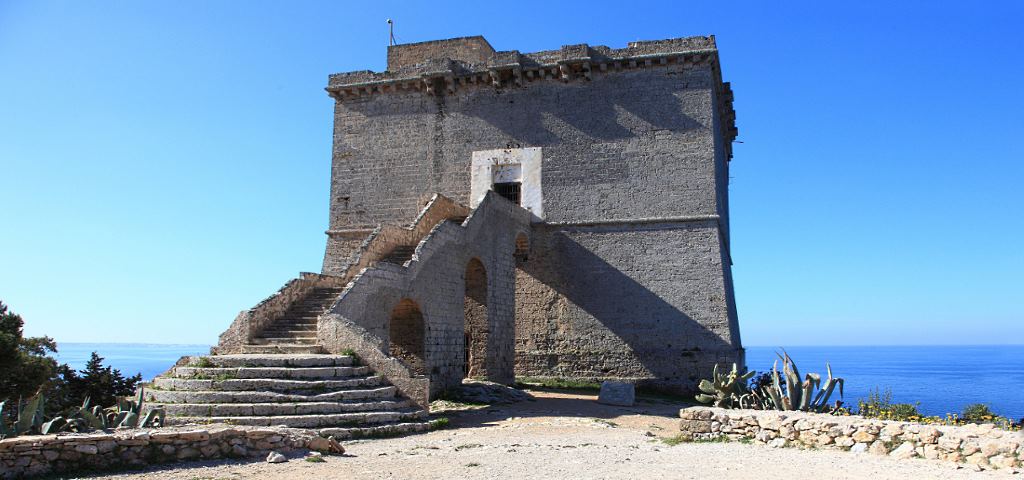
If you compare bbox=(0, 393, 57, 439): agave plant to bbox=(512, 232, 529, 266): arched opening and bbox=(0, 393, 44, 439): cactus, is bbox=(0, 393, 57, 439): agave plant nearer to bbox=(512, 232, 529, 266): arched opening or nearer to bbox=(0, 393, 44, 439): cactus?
bbox=(0, 393, 44, 439): cactus

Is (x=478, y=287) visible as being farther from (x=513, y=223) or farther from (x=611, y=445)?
(x=611, y=445)

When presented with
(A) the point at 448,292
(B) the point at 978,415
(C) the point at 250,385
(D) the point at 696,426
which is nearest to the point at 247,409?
(C) the point at 250,385

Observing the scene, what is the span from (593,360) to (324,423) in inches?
407

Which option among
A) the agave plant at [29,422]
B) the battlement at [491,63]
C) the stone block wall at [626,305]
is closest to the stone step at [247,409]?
the agave plant at [29,422]

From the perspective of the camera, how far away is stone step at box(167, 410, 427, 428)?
389 inches

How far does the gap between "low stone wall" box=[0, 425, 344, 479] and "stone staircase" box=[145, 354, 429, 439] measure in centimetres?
105

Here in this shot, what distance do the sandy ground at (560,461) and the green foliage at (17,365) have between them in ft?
32.1

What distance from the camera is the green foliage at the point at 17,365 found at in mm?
15391

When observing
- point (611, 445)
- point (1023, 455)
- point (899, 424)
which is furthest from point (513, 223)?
point (1023, 455)

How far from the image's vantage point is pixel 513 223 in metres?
19.0

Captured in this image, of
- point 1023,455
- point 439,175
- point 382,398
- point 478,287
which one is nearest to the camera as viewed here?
point 1023,455

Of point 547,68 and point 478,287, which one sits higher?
point 547,68

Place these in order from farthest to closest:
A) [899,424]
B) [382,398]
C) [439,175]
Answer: [439,175], [382,398], [899,424]

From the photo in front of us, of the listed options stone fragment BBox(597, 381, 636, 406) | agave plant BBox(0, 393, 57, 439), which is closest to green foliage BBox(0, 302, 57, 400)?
agave plant BBox(0, 393, 57, 439)
